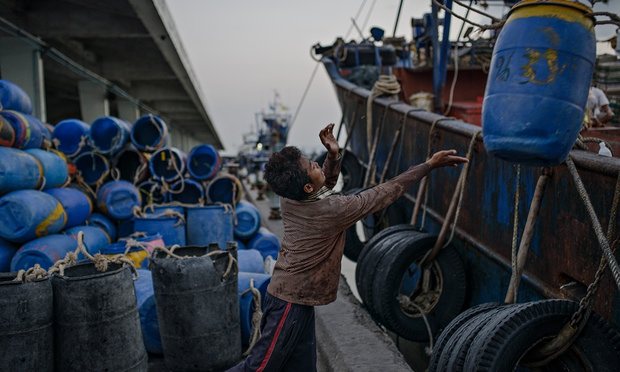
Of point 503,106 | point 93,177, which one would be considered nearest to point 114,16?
point 93,177

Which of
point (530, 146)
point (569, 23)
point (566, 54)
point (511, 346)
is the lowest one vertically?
point (511, 346)

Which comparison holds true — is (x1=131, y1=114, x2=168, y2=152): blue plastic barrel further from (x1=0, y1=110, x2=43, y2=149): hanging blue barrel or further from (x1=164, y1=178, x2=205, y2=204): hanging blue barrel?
(x1=0, y1=110, x2=43, y2=149): hanging blue barrel

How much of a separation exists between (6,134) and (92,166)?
200cm

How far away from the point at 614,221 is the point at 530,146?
0.74 metres

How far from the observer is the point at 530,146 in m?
2.29

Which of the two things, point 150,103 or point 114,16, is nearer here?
point 114,16

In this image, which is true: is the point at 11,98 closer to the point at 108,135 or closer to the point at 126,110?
the point at 108,135

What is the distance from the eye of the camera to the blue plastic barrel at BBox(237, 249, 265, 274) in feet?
16.6

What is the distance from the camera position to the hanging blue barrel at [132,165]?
23.7ft

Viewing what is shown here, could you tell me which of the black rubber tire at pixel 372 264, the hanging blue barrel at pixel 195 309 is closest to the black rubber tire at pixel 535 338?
the hanging blue barrel at pixel 195 309

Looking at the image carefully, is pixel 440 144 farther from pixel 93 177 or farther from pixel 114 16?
pixel 114 16

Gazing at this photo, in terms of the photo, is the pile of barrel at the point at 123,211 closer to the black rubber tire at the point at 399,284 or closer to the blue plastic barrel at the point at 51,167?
the blue plastic barrel at the point at 51,167

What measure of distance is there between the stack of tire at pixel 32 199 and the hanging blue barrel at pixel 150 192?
104cm

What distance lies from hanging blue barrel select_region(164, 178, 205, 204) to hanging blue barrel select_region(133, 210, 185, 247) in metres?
1.06
